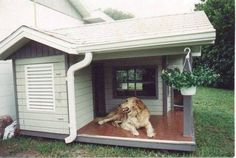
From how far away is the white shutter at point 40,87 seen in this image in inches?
216

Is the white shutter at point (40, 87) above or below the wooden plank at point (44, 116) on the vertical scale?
above

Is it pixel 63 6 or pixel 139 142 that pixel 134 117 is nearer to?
pixel 139 142

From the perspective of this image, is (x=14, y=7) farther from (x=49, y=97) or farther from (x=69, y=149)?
(x=69, y=149)

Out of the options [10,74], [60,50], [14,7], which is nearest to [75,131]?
[60,50]

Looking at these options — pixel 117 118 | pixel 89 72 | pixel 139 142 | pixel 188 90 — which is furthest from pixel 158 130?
pixel 89 72

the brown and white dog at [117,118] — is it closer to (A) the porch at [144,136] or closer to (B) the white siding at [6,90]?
(A) the porch at [144,136]

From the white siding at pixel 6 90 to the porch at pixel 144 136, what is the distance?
93.5 inches

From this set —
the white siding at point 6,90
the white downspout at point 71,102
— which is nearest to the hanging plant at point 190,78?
the white downspout at point 71,102

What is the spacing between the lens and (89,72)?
6.36 metres

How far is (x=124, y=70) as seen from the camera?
290 inches

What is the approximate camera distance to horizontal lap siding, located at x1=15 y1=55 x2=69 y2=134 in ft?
17.6

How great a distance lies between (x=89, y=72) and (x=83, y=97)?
746 mm

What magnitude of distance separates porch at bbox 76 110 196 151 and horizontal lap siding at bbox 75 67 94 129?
0.61ft

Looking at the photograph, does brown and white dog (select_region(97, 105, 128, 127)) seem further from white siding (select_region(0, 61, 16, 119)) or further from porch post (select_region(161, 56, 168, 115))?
white siding (select_region(0, 61, 16, 119))
